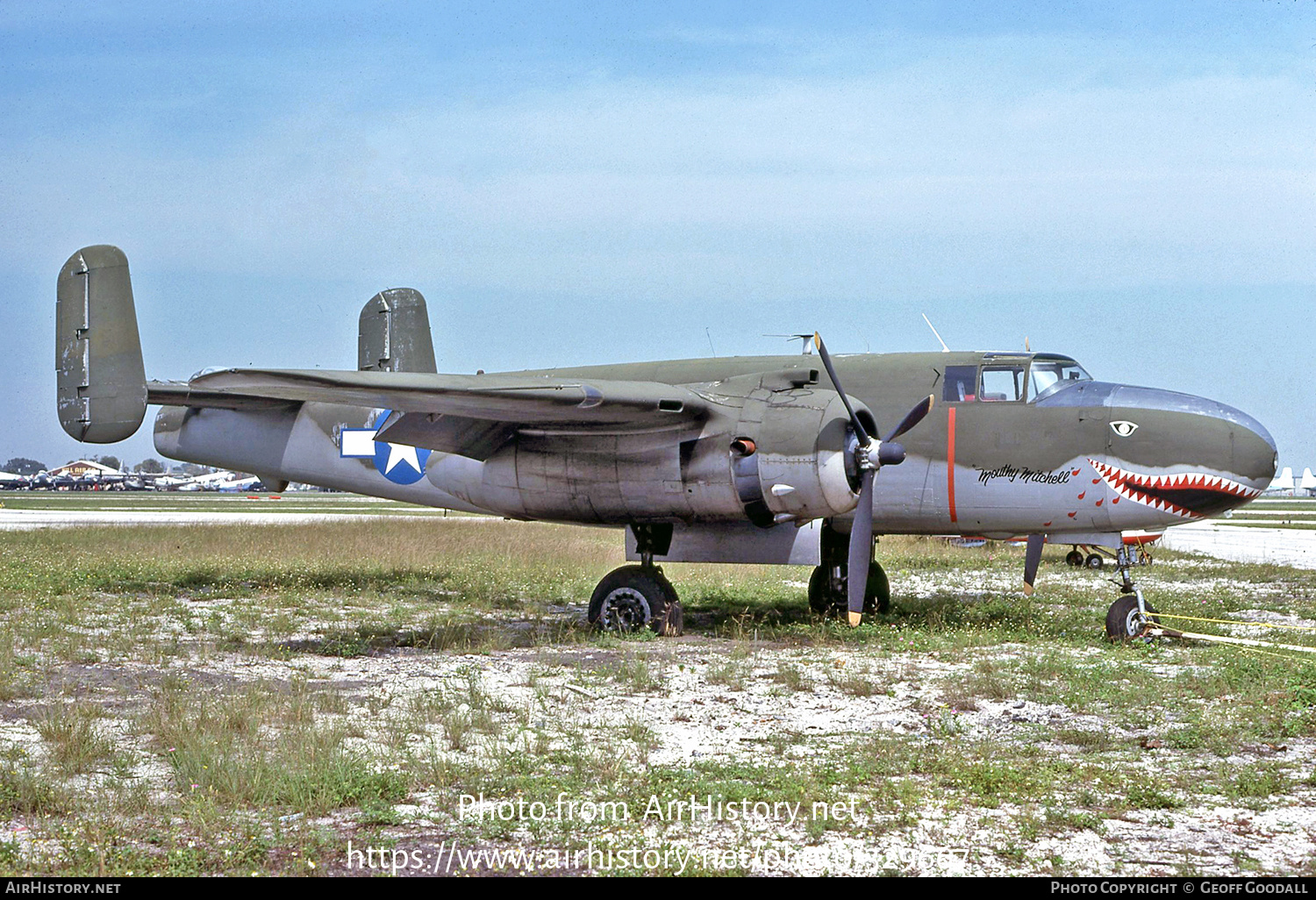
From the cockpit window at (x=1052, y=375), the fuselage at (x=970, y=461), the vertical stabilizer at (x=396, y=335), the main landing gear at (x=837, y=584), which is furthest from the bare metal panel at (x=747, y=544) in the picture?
the vertical stabilizer at (x=396, y=335)

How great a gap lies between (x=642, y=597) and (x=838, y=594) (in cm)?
326

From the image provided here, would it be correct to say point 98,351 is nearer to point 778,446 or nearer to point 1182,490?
point 778,446

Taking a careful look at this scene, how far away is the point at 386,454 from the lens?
16344 millimetres

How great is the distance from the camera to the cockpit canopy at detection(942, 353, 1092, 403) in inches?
535

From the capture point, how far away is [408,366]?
19109 mm

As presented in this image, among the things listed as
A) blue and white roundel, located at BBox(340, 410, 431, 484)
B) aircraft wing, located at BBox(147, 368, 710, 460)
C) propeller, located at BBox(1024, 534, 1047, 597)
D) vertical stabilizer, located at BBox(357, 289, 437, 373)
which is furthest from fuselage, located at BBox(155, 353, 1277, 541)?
vertical stabilizer, located at BBox(357, 289, 437, 373)

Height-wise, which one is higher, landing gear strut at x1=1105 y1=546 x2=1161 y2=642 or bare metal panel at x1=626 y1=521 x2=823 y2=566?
bare metal panel at x1=626 y1=521 x2=823 y2=566

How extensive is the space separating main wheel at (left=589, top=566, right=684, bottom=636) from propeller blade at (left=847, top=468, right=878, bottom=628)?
2282 mm

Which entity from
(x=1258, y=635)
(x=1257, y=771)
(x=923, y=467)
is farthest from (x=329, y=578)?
(x=1257, y=771)

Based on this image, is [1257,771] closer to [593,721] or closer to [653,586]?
[593,721]

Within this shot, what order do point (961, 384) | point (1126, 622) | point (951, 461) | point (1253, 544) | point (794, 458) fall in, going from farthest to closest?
point (1253, 544)
point (961, 384)
point (951, 461)
point (1126, 622)
point (794, 458)

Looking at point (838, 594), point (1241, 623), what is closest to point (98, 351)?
point (838, 594)

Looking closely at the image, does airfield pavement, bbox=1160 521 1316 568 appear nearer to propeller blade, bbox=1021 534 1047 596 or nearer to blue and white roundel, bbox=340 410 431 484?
propeller blade, bbox=1021 534 1047 596

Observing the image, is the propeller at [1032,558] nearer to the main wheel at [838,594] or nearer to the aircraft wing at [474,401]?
the main wheel at [838,594]
